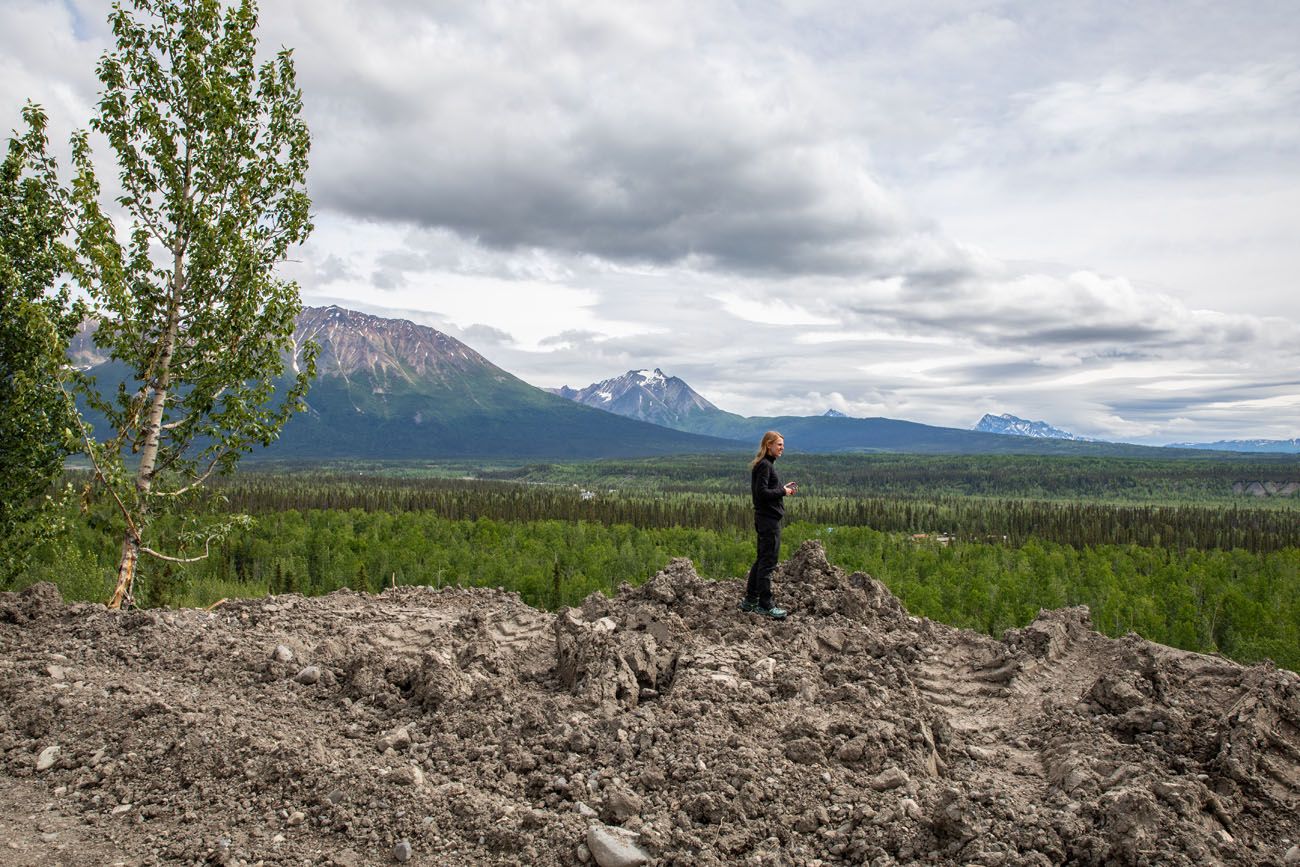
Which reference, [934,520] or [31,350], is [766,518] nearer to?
[31,350]

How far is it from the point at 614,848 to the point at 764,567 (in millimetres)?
5931

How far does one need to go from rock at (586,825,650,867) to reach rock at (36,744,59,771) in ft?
18.3

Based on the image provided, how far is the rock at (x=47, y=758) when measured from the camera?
740 centimetres

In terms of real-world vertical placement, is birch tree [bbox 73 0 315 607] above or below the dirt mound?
above

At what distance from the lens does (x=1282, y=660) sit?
21.1 meters

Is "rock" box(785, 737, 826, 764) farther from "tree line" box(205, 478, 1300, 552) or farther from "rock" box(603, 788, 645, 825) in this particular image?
"tree line" box(205, 478, 1300, 552)

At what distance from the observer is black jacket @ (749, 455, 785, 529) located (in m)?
11.1

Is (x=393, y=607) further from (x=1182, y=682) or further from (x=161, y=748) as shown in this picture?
(x=1182, y=682)

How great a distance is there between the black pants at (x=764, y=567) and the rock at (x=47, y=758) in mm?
8453

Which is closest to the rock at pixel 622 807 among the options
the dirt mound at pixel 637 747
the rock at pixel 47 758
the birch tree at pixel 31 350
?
the dirt mound at pixel 637 747

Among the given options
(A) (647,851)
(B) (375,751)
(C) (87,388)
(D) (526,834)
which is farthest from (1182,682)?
(C) (87,388)

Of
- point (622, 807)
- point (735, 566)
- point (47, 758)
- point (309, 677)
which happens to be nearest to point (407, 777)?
point (622, 807)

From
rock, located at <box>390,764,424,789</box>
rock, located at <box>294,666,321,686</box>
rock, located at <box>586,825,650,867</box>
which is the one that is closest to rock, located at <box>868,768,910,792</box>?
rock, located at <box>586,825,650,867</box>

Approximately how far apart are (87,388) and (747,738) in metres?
12.4
